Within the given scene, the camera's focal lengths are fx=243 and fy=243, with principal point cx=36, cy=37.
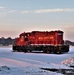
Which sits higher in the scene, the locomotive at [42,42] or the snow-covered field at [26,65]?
the locomotive at [42,42]

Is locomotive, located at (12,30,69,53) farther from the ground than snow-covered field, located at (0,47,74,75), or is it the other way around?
locomotive, located at (12,30,69,53)

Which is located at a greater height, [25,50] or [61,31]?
[61,31]

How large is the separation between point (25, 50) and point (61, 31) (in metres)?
7.67

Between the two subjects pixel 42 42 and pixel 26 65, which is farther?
pixel 42 42

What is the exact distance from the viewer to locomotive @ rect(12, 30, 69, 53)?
42.3 meters

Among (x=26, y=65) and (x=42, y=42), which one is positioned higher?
(x=42, y=42)

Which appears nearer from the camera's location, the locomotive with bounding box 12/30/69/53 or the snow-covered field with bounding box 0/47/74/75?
the snow-covered field with bounding box 0/47/74/75

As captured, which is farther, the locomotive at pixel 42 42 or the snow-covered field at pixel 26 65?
the locomotive at pixel 42 42

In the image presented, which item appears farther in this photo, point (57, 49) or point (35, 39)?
point (35, 39)

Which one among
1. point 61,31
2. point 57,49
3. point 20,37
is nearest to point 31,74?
point 57,49

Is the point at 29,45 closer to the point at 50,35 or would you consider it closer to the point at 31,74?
the point at 50,35

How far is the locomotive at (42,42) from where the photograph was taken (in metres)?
42.3

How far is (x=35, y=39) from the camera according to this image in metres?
45.4

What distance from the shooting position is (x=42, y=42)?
146ft
